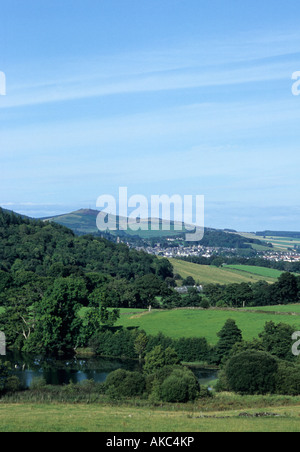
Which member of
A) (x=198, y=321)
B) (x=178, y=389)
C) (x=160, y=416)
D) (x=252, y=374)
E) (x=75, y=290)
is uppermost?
(x=75, y=290)

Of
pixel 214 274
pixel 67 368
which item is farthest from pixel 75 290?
pixel 214 274

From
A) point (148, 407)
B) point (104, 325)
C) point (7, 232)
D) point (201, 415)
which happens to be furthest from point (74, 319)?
point (7, 232)

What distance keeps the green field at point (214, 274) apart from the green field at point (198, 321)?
2831 inches

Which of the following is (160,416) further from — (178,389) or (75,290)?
(75,290)

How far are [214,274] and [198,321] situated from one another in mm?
92326

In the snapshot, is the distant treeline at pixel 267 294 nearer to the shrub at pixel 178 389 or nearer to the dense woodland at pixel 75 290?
the dense woodland at pixel 75 290

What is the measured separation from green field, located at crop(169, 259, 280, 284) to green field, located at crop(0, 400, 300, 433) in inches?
5031

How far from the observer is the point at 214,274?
177000 millimetres

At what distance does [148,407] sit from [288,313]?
51.7 m

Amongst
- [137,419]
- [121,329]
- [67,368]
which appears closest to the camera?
[137,419]

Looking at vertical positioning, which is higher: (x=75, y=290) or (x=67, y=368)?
(x=75, y=290)

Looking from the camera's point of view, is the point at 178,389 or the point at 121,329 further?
the point at 121,329

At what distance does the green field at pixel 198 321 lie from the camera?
3046 inches

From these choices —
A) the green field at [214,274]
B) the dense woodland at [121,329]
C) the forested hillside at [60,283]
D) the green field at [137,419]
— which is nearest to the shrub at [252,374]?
the dense woodland at [121,329]
